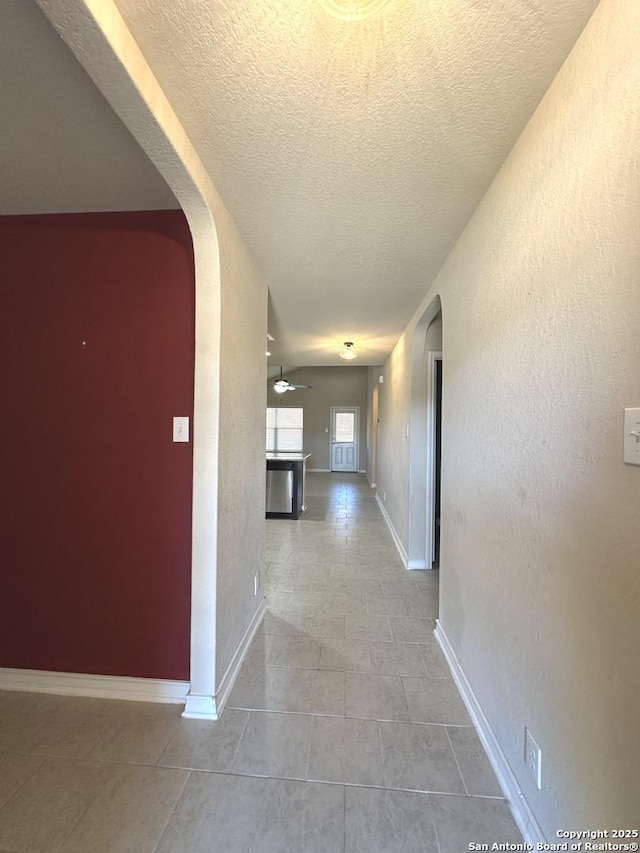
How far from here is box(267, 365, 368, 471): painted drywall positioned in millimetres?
10453

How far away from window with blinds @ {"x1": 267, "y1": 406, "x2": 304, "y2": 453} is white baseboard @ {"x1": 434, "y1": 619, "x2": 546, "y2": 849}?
345 inches

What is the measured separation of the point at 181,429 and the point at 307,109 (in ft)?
4.36

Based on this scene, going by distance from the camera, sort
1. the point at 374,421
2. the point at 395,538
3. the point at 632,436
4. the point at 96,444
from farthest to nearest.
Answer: the point at 374,421
the point at 395,538
the point at 96,444
the point at 632,436

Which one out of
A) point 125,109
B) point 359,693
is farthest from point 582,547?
point 125,109

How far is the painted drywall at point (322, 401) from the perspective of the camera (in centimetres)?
1045

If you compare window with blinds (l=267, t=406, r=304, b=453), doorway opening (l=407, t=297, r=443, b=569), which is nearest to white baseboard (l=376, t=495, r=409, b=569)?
doorway opening (l=407, t=297, r=443, b=569)

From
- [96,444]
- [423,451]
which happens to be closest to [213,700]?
[96,444]

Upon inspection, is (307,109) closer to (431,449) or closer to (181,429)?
(181,429)

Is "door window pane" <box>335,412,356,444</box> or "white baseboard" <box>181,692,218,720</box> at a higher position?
"door window pane" <box>335,412,356,444</box>

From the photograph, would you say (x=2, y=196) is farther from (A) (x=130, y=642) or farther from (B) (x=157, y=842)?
(B) (x=157, y=842)

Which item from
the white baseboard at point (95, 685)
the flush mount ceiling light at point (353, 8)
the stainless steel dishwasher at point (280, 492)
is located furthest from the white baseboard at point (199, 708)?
the stainless steel dishwasher at point (280, 492)

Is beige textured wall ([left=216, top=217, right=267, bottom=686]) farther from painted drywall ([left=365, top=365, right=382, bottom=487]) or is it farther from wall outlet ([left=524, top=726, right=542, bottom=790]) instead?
painted drywall ([left=365, top=365, right=382, bottom=487])

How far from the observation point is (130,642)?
1725mm

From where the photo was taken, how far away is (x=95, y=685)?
174 cm
